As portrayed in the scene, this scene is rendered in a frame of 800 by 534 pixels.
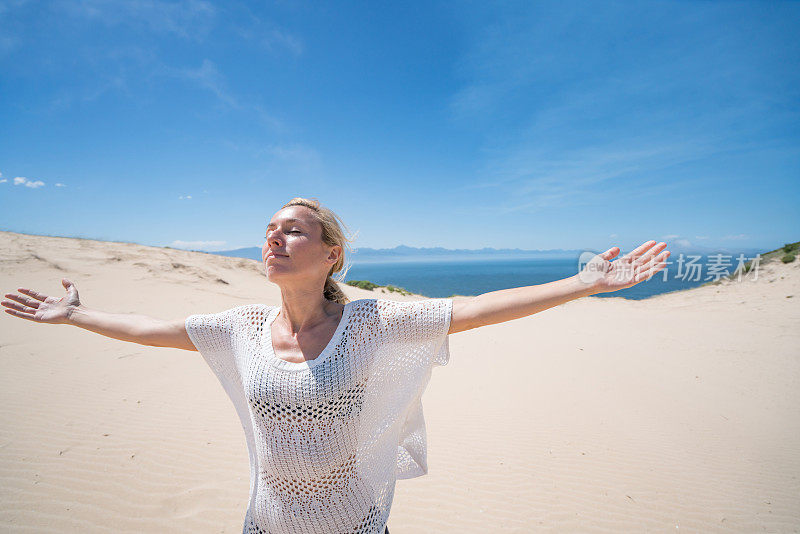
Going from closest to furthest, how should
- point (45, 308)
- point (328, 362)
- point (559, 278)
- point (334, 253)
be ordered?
point (328, 362)
point (334, 253)
point (45, 308)
point (559, 278)

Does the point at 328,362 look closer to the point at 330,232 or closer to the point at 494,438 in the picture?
the point at 330,232

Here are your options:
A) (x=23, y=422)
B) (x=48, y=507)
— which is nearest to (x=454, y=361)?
(x=48, y=507)

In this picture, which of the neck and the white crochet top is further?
the neck

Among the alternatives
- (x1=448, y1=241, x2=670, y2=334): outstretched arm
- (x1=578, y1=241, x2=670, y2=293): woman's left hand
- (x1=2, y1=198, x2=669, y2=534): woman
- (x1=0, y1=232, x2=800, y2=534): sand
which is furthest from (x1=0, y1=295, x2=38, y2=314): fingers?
(x1=578, y1=241, x2=670, y2=293): woman's left hand

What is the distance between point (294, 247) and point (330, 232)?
0.81ft

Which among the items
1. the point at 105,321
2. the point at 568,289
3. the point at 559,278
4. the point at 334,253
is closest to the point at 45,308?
the point at 105,321

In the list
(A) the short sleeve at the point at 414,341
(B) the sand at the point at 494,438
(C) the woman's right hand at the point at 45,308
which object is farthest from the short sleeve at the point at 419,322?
(B) the sand at the point at 494,438

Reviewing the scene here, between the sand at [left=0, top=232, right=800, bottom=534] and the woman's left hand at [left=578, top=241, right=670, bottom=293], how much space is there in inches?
132

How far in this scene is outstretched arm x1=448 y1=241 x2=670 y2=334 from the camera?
1574mm

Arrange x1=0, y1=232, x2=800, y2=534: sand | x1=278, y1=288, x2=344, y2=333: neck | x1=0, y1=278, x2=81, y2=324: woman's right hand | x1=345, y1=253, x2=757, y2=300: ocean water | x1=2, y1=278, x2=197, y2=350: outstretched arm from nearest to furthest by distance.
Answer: x1=278, y1=288, x2=344, y2=333: neck, x1=2, y1=278, x2=197, y2=350: outstretched arm, x1=0, y1=278, x2=81, y2=324: woman's right hand, x1=0, y1=232, x2=800, y2=534: sand, x1=345, y1=253, x2=757, y2=300: ocean water

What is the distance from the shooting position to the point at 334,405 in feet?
5.16

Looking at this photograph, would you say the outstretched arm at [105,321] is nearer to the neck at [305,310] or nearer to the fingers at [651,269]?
the neck at [305,310]

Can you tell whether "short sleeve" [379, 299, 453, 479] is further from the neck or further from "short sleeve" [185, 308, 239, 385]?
"short sleeve" [185, 308, 239, 385]

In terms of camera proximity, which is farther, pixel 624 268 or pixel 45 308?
pixel 45 308
